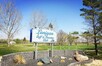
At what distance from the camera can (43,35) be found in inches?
770

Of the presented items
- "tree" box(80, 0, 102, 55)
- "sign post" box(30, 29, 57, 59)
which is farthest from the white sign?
"tree" box(80, 0, 102, 55)

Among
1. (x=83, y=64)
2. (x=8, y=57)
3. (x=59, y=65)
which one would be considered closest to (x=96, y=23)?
(x=83, y=64)

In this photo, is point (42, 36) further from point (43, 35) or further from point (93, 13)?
point (93, 13)

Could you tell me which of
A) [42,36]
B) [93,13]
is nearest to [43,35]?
[42,36]

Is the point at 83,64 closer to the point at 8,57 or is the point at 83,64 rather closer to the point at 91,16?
the point at 8,57

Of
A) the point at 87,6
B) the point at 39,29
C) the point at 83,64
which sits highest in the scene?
the point at 87,6

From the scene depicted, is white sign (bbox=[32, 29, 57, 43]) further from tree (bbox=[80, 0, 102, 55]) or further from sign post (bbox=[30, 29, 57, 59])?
tree (bbox=[80, 0, 102, 55])

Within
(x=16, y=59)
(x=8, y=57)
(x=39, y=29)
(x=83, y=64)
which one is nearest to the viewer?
(x=8, y=57)

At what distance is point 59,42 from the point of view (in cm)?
6731

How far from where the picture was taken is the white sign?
61.2 ft

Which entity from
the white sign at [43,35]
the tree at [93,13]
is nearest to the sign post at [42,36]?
the white sign at [43,35]

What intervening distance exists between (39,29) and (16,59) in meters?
5.53

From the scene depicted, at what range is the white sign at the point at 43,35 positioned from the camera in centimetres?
1864

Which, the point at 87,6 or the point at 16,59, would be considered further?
the point at 87,6
